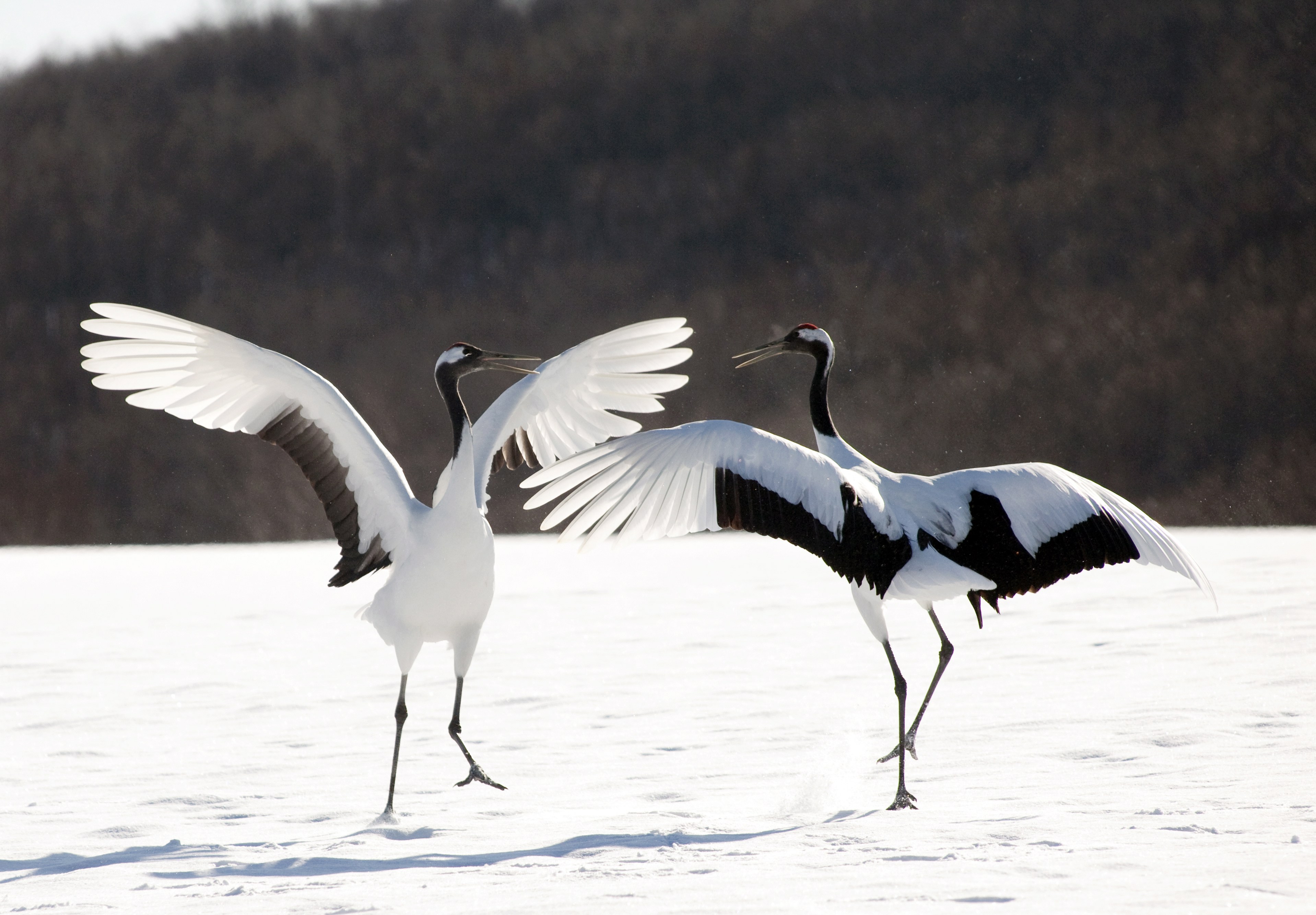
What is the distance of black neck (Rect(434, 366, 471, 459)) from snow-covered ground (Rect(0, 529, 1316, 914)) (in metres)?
1.22

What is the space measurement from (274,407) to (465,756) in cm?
157

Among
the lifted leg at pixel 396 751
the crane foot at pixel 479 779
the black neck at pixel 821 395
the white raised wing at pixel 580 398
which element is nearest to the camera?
the lifted leg at pixel 396 751

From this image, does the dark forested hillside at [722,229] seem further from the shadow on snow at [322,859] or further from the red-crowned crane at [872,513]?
the shadow on snow at [322,859]

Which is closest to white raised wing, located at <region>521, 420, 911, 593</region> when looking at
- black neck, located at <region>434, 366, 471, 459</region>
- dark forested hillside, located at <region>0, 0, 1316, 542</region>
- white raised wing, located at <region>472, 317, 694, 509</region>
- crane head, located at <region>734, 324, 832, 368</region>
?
black neck, located at <region>434, 366, 471, 459</region>

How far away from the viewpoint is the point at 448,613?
516 centimetres

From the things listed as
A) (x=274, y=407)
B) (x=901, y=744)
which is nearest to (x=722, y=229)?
(x=274, y=407)

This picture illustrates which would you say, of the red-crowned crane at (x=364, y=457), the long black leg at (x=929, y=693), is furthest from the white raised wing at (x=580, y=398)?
the long black leg at (x=929, y=693)

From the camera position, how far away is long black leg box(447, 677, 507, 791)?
510cm

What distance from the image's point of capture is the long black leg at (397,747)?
15.5 feet

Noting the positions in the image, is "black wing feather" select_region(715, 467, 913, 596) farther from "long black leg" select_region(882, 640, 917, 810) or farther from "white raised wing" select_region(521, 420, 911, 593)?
"long black leg" select_region(882, 640, 917, 810)

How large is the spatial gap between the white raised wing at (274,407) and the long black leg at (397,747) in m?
0.53

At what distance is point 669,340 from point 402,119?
104 feet

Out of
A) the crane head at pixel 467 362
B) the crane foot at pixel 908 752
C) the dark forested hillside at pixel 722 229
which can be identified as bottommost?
the crane foot at pixel 908 752

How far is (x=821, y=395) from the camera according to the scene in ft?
18.7
